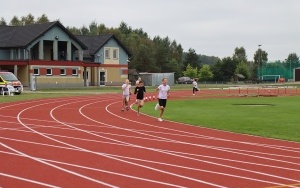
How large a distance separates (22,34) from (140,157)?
57.1m

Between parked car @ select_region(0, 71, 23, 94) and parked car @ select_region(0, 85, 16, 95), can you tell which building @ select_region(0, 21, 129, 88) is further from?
parked car @ select_region(0, 85, 16, 95)

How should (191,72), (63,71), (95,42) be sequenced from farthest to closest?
(191,72), (95,42), (63,71)

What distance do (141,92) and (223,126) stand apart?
7220mm

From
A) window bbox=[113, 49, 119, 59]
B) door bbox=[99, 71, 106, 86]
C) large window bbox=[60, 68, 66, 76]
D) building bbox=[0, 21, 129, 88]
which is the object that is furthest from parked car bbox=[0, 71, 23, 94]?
window bbox=[113, 49, 119, 59]

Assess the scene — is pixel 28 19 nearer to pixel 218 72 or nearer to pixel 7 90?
pixel 218 72

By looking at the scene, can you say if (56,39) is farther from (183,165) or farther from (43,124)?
(183,165)

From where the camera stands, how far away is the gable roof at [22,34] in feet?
205

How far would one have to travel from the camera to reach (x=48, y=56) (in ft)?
220

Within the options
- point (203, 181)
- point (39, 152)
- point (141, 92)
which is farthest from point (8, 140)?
point (141, 92)

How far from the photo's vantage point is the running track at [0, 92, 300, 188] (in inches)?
345

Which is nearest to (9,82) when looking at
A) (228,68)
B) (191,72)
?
(191,72)

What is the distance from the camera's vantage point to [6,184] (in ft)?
27.6

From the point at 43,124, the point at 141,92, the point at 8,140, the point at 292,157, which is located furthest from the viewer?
the point at 141,92

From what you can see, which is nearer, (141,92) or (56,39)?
(141,92)
